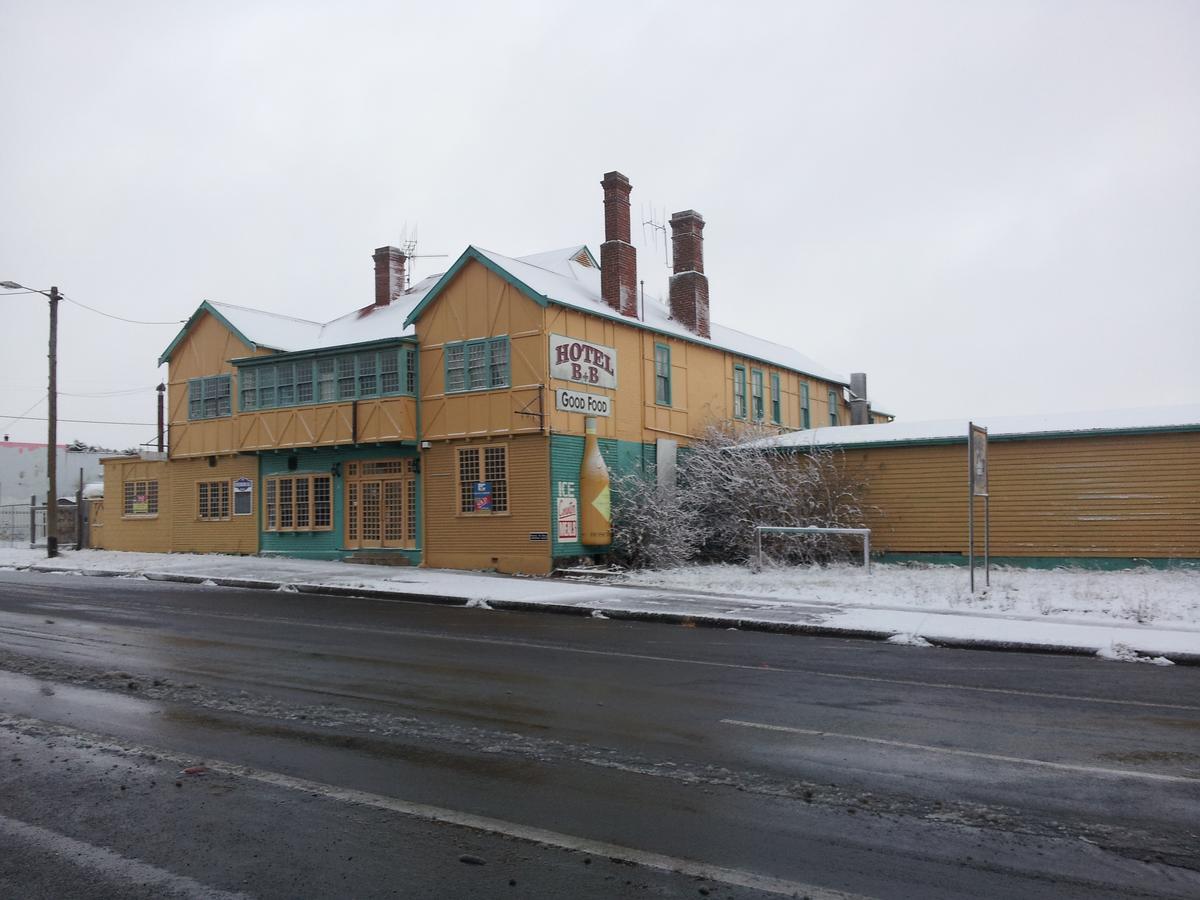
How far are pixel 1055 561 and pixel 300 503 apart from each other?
20794mm

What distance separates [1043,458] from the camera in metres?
22.8

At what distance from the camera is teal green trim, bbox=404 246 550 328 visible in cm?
2397

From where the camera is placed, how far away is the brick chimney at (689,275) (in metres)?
31.5

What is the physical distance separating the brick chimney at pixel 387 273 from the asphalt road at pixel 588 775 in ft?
77.1

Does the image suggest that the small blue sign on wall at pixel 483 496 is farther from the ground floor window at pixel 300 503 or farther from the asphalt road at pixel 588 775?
the asphalt road at pixel 588 775

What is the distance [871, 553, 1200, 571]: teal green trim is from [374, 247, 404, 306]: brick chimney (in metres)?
19.0

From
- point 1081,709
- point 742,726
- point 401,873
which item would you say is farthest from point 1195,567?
point 401,873

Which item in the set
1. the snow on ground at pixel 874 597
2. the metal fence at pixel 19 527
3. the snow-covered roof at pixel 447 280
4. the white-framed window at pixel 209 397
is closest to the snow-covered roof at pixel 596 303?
the snow-covered roof at pixel 447 280

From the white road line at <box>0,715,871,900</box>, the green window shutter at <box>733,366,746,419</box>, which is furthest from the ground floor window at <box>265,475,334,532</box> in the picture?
the white road line at <box>0,715,871,900</box>

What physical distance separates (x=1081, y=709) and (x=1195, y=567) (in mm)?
14870

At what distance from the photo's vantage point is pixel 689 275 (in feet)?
104

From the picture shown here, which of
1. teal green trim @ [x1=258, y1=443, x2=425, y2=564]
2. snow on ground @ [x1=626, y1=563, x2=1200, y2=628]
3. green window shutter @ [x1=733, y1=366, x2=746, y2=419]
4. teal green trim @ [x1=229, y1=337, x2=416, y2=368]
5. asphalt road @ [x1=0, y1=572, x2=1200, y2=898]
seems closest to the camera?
asphalt road @ [x1=0, y1=572, x2=1200, y2=898]

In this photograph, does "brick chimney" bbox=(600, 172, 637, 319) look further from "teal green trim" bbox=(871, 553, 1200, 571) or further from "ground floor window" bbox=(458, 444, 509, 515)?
"teal green trim" bbox=(871, 553, 1200, 571)

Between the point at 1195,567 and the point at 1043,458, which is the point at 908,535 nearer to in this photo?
the point at 1043,458
